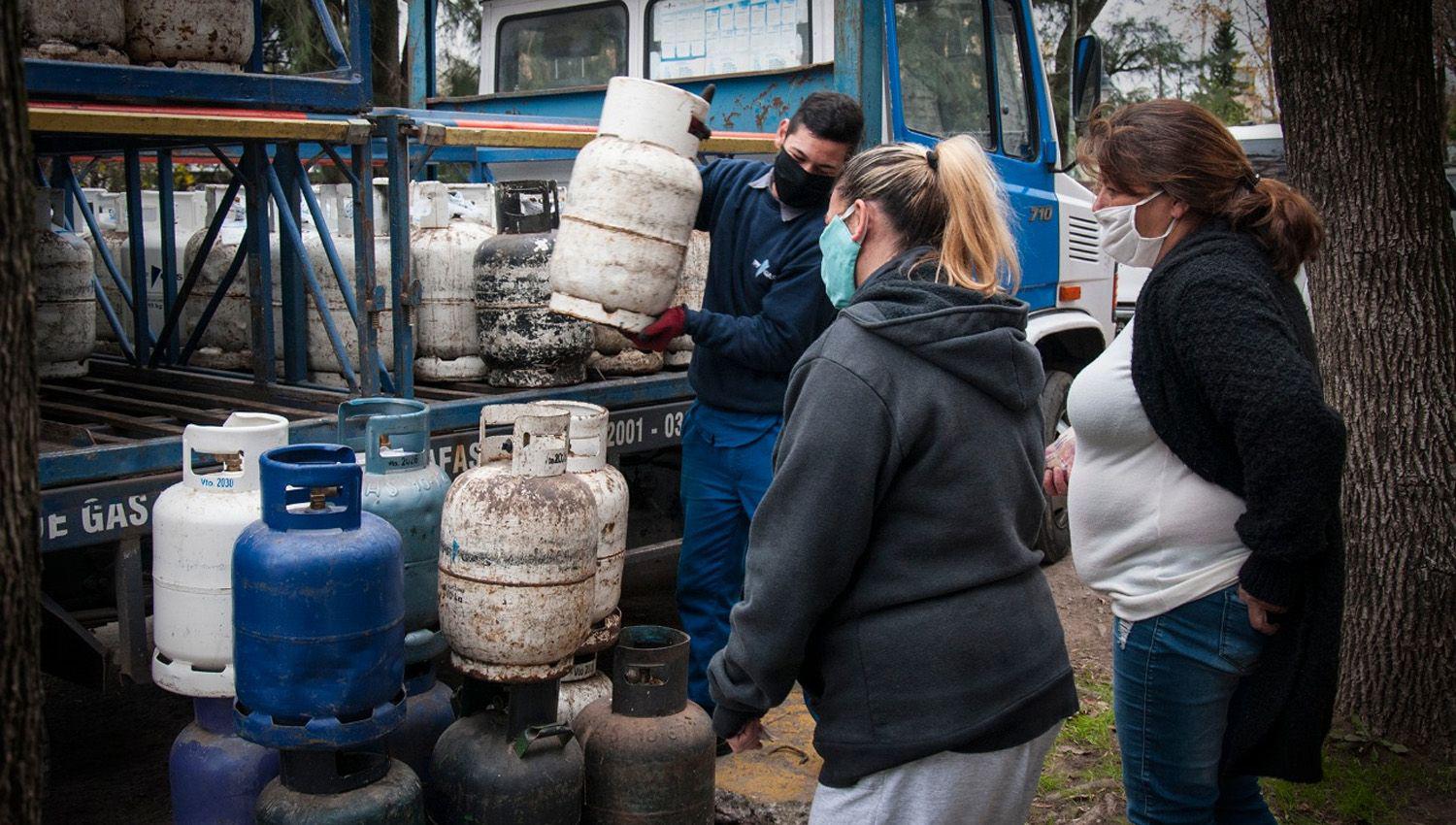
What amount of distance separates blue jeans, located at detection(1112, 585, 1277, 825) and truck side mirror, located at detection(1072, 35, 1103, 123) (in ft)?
12.2

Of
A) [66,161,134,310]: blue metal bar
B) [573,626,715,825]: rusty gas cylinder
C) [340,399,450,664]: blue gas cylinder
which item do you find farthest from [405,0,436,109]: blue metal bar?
[573,626,715,825]: rusty gas cylinder

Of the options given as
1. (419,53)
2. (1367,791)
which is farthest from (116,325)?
(1367,791)

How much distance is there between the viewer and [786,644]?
78.7 inches

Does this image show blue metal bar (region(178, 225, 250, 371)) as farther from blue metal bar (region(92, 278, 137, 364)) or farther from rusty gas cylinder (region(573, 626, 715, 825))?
rusty gas cylinder (region(573, 626, 715, 825))

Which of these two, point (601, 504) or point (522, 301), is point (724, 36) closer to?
point (522, 301)

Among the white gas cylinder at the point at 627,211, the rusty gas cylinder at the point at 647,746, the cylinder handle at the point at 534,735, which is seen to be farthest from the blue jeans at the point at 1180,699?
the white gas cylinder at the point at 627,211

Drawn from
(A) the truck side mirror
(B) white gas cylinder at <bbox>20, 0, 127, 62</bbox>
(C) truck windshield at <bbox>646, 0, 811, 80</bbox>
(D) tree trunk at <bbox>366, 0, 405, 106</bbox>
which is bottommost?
(B) white gas cylinder at <bbox>20, 0, 127, 62</bbox>

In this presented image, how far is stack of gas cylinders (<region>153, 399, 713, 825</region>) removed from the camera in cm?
273

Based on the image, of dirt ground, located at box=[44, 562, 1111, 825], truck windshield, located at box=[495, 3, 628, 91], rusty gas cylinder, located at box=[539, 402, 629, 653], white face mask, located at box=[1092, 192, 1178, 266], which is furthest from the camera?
truck windshield, located at box=[495, 3, 628, 91]

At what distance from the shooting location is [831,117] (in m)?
3.73

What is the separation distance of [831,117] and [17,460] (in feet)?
8.33

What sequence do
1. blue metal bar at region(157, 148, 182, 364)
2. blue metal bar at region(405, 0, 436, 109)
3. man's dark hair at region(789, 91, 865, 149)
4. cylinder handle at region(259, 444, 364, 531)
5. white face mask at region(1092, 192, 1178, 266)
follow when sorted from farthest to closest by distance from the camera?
1. blue metal bar at region(405, 0, 436, 109)
2. blue metal bar at region(157, 148, 182, 364)
3. man's dark hair at region(789, 91, 865, 149)
4. cylinder handle at region(259, 444, 364, 531)
5. white face mask at region(1092, 192, 1178, 266)

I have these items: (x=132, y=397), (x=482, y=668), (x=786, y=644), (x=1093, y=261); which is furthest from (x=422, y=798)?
(x=1093, y=261)

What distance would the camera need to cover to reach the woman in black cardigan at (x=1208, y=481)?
87.6 inches
